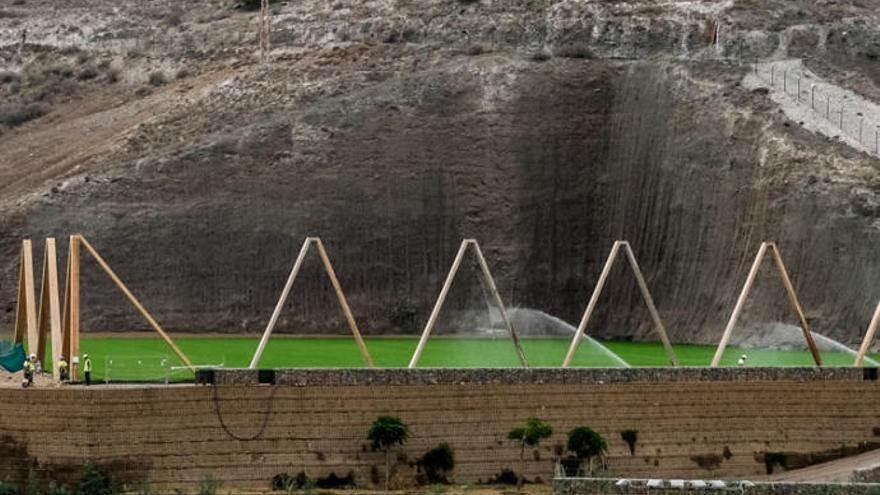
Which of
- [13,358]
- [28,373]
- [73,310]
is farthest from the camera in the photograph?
[13,358]

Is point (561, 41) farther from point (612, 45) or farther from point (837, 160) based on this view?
point (837, 160)

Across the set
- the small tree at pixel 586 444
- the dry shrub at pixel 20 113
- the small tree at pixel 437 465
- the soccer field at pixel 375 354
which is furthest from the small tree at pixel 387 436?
the dry shrub at pixel 20 113

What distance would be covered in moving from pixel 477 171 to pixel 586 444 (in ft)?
113

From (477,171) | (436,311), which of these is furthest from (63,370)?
(477,171)

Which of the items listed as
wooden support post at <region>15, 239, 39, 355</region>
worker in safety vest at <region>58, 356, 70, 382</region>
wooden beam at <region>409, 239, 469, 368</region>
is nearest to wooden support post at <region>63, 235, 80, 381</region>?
worker in safety vest at <region>58, 356, 70, 382</region>

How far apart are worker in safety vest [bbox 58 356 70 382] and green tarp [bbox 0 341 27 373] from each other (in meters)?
3.32

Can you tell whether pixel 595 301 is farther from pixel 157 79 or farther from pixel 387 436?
pixel 157 79

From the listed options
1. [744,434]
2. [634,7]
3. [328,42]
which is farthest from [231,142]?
[744,434]

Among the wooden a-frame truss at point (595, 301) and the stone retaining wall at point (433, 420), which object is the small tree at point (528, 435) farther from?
the wooden a-frame truss at point (595, 301)

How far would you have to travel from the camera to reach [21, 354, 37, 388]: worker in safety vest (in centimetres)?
5347

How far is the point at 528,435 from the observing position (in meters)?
53.6

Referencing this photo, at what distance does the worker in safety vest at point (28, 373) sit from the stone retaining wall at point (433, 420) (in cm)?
114

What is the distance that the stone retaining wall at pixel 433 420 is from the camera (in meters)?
51.9

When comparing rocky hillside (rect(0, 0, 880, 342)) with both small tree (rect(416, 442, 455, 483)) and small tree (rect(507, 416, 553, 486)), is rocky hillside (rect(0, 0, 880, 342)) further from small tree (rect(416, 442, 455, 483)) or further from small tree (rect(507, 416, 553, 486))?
small tree (rect(416, 442, 455, 483))
